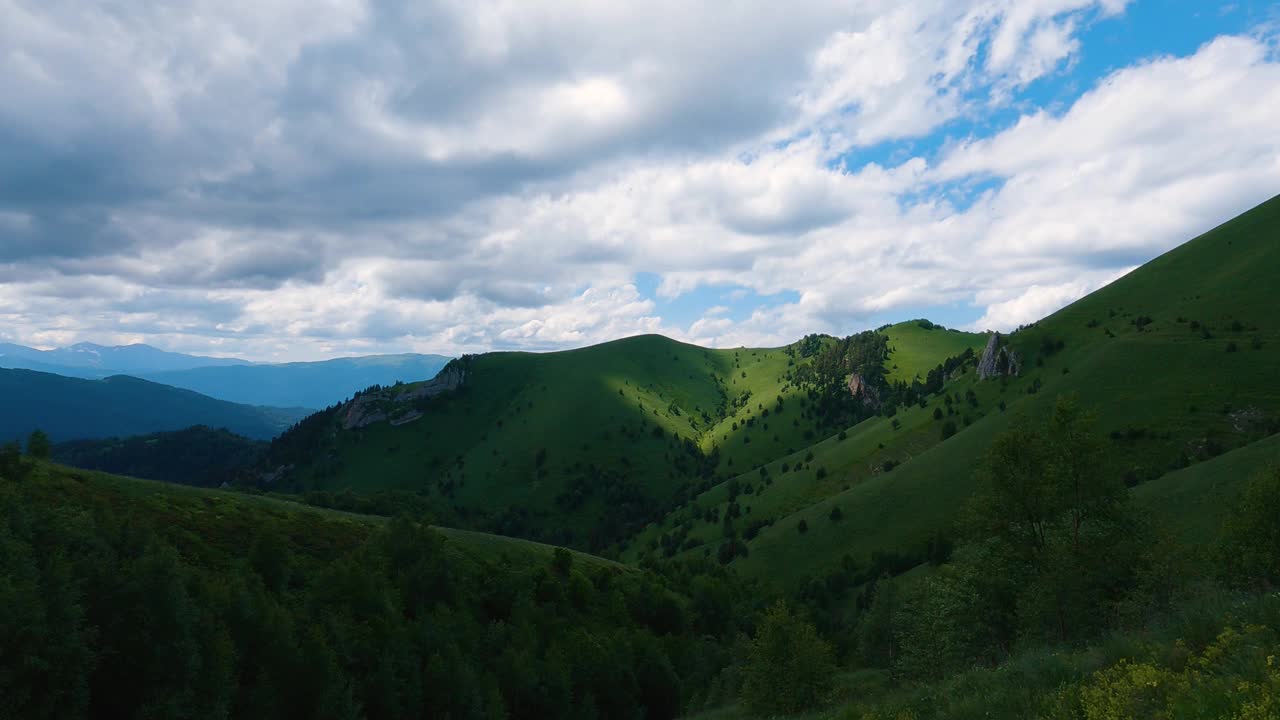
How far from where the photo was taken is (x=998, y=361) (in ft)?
585

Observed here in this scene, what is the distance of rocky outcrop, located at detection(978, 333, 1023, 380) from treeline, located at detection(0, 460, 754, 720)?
119m

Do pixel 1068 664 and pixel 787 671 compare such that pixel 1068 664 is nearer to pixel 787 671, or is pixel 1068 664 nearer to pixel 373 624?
pixel 787 671

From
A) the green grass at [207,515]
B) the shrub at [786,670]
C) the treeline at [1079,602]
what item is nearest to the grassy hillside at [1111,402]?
the treeline at [1079,602]

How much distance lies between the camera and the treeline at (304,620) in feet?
117

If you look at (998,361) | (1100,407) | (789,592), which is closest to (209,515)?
(789,592)

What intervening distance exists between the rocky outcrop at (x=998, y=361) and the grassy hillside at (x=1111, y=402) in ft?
8.96

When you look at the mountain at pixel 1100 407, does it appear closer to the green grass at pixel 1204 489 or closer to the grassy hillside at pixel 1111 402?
the grassy hillside at pixel 1111 402

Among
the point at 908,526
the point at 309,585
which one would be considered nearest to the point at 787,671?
the point at 309,585

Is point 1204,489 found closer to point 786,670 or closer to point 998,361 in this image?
point 786,670

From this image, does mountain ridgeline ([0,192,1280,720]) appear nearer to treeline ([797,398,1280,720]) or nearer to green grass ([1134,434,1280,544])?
treeline ([797,398,1280,720])

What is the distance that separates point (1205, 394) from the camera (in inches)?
4419

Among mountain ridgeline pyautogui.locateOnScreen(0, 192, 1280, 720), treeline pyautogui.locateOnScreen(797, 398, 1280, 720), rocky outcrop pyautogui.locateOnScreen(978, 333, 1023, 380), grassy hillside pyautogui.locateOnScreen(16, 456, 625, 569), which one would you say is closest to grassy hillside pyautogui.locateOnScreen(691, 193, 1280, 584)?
mountain ridgeline pyautogui.locateOnScreen(0, 192, 1280, 720)

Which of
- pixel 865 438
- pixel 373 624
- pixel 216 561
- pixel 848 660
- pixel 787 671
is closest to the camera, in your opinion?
pixel 787 671

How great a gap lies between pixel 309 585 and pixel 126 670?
31.9m
